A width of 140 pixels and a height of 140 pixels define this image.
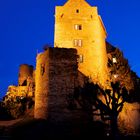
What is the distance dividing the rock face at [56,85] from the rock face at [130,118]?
9.01 meters

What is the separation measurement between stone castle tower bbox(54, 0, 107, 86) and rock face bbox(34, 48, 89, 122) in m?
6.44

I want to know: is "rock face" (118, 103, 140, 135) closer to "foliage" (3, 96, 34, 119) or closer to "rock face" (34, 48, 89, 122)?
"rock face" (34, 48, 89, 122)

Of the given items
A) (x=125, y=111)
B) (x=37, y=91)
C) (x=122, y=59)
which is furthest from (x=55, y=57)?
(x=122, y=59)

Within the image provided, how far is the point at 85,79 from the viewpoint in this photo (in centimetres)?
4128

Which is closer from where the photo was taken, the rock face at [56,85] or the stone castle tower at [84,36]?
the rock face at [56,85]

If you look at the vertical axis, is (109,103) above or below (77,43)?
below

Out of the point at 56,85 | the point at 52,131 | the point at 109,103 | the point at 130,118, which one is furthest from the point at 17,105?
the point at 109,103

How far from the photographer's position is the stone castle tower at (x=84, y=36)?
1725 inches

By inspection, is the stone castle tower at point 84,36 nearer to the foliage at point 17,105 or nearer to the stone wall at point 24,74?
the foliage at point 17,105

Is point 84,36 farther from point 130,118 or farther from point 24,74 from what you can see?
point 24,74

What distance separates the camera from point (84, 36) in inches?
1788

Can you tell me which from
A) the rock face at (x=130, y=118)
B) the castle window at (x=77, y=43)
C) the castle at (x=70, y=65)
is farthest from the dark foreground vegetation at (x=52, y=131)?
the castle window at (x=77, y=43)

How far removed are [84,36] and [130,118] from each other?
509 inches

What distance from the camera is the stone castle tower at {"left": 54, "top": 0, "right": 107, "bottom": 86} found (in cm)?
4381
